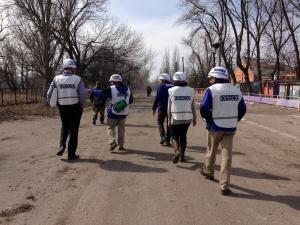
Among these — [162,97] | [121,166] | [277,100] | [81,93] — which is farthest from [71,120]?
[277,100]

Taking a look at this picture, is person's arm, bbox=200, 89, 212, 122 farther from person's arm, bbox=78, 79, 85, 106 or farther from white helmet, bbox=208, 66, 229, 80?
person's arm, bbox=78, 79, 85, 106

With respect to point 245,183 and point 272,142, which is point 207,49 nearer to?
point 272,142

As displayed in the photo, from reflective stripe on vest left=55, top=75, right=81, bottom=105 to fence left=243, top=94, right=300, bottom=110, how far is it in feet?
79.9

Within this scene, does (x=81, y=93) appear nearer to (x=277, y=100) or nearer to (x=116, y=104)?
(x=116, y=104)

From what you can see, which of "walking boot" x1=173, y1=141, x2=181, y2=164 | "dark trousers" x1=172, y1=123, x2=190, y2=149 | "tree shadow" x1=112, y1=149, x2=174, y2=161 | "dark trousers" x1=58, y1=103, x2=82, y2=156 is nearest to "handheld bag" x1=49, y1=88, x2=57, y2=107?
"dark trousers" x1=58, y1=103, x2=82, y2=156

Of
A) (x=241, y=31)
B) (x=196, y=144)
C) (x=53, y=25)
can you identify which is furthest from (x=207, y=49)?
(x=196, y=144)

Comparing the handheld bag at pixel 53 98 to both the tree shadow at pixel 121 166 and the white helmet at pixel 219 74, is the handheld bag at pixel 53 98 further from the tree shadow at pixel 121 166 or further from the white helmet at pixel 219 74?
the white helmet at pixel 219 74

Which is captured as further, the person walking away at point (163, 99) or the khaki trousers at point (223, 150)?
the person walking away at point (163, 99)

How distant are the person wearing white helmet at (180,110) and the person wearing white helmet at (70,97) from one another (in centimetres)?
180

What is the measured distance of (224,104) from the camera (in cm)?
670

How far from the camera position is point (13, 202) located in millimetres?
6035

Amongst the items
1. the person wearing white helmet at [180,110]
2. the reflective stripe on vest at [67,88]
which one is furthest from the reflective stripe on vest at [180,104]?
the reflective stripe on vest at [67,88]

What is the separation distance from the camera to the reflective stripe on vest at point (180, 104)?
28.9ft

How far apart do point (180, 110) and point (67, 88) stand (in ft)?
7.37
